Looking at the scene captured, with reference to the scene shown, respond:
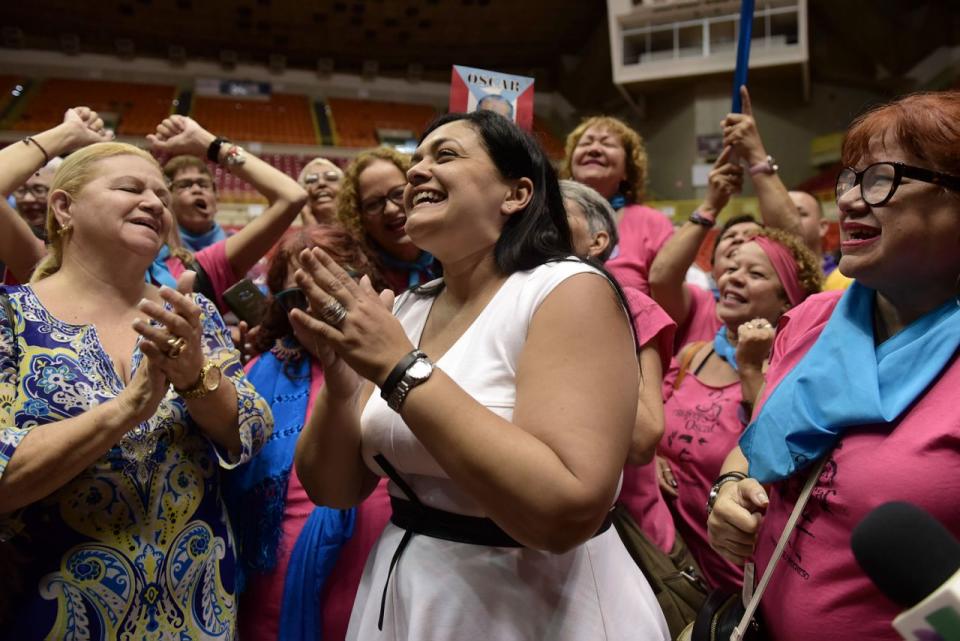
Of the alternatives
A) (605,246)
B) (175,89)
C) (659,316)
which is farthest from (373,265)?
(175,89)

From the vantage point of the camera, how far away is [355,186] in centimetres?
252

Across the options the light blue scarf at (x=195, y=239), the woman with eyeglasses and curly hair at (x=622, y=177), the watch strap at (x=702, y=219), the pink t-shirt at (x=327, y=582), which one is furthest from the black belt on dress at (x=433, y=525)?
the light blue scarf at (x=195, y=239)

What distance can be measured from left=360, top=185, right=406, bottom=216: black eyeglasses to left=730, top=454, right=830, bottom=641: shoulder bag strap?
162 centimetres

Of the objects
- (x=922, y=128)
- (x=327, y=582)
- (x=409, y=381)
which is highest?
(x=922, y=128)

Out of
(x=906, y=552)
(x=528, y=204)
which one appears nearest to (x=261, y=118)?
(x=528, y=204)

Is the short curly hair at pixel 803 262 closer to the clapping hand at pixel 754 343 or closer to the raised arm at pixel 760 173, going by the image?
the raised arm at pixel 760 173

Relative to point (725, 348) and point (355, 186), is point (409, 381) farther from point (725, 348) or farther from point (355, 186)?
point (355, 186)

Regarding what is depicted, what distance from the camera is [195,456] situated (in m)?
1.57

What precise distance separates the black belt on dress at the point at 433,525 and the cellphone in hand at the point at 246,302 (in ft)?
2.83

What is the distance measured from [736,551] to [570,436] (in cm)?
52

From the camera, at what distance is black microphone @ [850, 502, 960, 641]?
0.47 metres

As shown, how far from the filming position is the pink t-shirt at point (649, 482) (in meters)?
1.75

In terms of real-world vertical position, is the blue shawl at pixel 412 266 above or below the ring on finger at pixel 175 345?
below

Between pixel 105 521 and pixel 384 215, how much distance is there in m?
1.31
